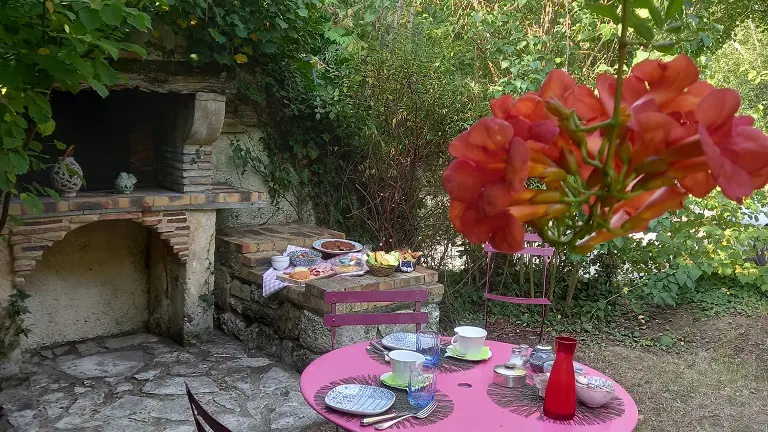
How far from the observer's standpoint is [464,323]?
5691 mm

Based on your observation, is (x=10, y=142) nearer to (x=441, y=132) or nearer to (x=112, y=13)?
(x=112, y=13)

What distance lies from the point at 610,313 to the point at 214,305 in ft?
11.9

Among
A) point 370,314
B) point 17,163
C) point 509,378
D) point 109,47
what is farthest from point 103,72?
point 509,378

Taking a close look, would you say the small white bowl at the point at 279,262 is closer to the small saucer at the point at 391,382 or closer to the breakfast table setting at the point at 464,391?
the breakfast table setting at the point at 464,391

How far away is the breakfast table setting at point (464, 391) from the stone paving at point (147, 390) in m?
1.34

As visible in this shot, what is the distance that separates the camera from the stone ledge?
418cm

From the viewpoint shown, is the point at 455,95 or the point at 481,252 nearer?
the point at 455,95

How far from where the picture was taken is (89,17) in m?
2.53

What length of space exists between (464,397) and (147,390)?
8.52 ft

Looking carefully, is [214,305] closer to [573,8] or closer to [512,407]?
[512,407]

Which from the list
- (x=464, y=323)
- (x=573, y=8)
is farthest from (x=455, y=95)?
(x=464, y=323)

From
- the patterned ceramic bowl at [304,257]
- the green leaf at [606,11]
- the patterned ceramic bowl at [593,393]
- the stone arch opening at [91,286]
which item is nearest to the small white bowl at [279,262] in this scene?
the patterned ceramic bowl at [304,257]

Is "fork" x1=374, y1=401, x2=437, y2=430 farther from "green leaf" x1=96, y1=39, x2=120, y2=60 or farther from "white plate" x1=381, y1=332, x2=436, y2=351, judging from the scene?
"green leaf" x1=96, y1=39, x2=120, y2=60

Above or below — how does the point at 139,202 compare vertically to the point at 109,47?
below
